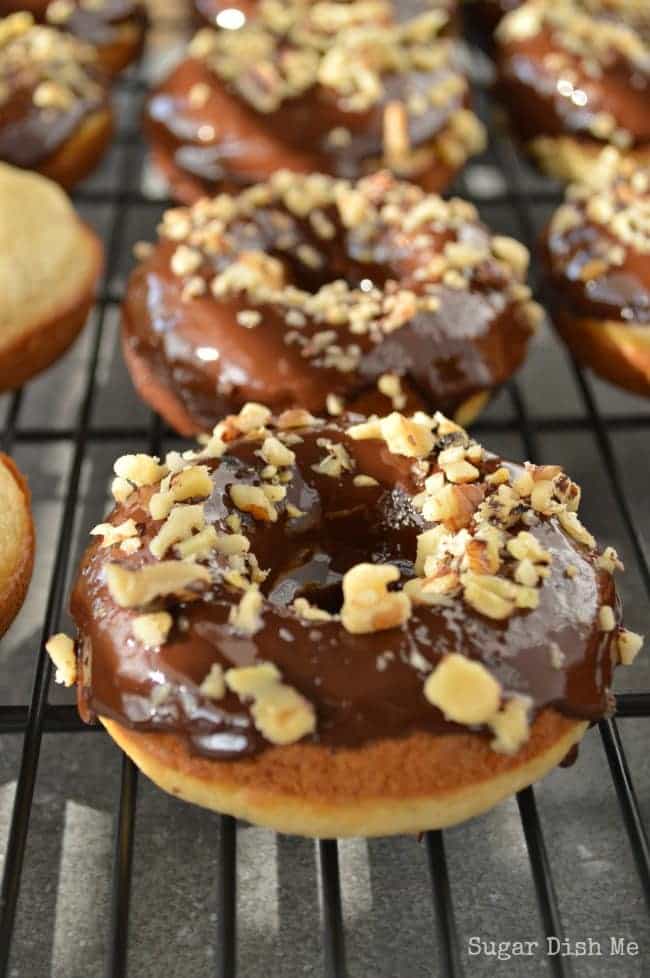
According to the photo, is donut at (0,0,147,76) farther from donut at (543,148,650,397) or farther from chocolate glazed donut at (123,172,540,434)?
donut at (543,148,650,397)

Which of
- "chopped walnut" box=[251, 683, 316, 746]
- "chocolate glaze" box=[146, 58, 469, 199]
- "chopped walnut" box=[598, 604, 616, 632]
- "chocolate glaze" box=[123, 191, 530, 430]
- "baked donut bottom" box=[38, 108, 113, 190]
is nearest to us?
"chopped walnut" box=[251, 683, 316, 746]

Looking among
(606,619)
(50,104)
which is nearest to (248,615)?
(606,619)

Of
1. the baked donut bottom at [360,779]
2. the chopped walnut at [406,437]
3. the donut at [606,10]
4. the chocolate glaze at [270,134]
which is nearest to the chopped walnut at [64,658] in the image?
the baked donut bottom at [360,779]

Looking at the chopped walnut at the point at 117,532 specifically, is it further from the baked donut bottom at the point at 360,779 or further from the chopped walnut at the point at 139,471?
the baked donut bottom at the point at 360,779

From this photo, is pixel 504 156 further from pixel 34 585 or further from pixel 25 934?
pixel 25 934

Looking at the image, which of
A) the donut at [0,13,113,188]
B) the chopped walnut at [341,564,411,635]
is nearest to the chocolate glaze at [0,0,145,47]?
the donut at [0,13,113,188]
